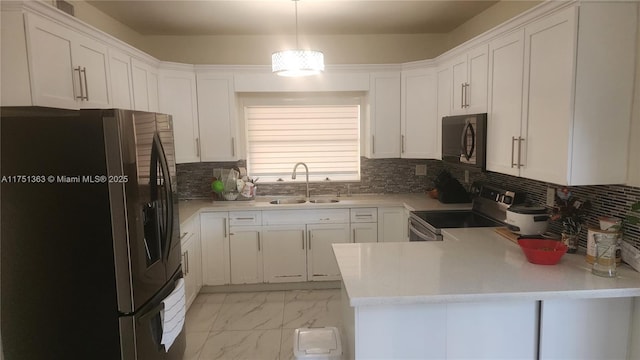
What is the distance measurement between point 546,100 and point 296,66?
1517 mm

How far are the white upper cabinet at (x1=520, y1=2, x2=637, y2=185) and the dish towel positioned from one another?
223 centimetres

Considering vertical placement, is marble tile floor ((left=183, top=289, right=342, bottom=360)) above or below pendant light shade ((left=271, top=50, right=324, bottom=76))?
below

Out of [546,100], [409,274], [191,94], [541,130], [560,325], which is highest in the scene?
[191,94]

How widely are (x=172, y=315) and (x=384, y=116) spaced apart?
2718 millimetres

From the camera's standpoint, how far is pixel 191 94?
153 inches

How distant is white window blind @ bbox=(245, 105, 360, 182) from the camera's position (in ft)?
14.2

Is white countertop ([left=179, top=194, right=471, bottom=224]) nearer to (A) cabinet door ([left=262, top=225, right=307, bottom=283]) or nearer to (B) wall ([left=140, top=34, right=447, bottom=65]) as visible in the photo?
(A) cabinet door ([left=262, top=225, right=307, bottom=283])

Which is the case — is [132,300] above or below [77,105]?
below

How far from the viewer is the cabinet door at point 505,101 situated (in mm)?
2348

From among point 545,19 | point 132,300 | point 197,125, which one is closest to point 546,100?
point 545,19

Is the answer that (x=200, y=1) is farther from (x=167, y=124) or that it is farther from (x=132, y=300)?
(x=132, y=300)

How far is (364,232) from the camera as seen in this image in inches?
154

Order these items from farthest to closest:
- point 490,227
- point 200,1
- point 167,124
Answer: point 200,1, point 490,227, point 167,124

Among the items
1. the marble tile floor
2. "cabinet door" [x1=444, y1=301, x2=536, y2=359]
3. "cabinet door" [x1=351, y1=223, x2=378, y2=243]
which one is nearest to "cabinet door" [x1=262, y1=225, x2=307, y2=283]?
the marble tile floor
